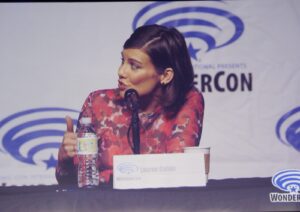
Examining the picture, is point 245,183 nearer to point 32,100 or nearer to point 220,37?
point 220,37

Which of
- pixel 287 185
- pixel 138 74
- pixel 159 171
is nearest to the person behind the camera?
pixel 159 171

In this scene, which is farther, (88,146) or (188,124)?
(188,124)

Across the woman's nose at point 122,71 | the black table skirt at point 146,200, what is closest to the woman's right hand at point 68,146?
the black table skirt at point 146,200

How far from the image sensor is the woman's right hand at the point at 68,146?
9.62ft

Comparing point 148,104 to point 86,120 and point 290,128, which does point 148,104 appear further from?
point 290,128

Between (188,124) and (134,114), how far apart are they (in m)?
0.34

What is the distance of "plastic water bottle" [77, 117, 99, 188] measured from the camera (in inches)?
113

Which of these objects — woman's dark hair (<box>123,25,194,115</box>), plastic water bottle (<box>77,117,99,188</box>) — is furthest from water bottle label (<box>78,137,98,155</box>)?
woman's dark hair (<box>123,25,194,115</box>)

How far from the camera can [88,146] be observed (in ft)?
9.45

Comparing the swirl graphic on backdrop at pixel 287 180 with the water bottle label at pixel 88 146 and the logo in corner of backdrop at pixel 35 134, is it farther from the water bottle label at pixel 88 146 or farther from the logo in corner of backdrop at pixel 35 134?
the logo in corner of backdrop at pixel 35 134

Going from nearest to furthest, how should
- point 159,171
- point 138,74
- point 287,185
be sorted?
1. point 159,171
2. point 287,185
3. point 138,74

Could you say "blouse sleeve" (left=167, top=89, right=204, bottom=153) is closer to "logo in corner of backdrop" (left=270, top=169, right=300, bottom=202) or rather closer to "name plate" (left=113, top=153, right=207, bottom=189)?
"name plate" (left=113, top=153, right=207, bottom=189)

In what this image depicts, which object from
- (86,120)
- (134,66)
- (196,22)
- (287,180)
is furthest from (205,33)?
(287,180)

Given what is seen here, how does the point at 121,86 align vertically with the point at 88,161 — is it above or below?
above
